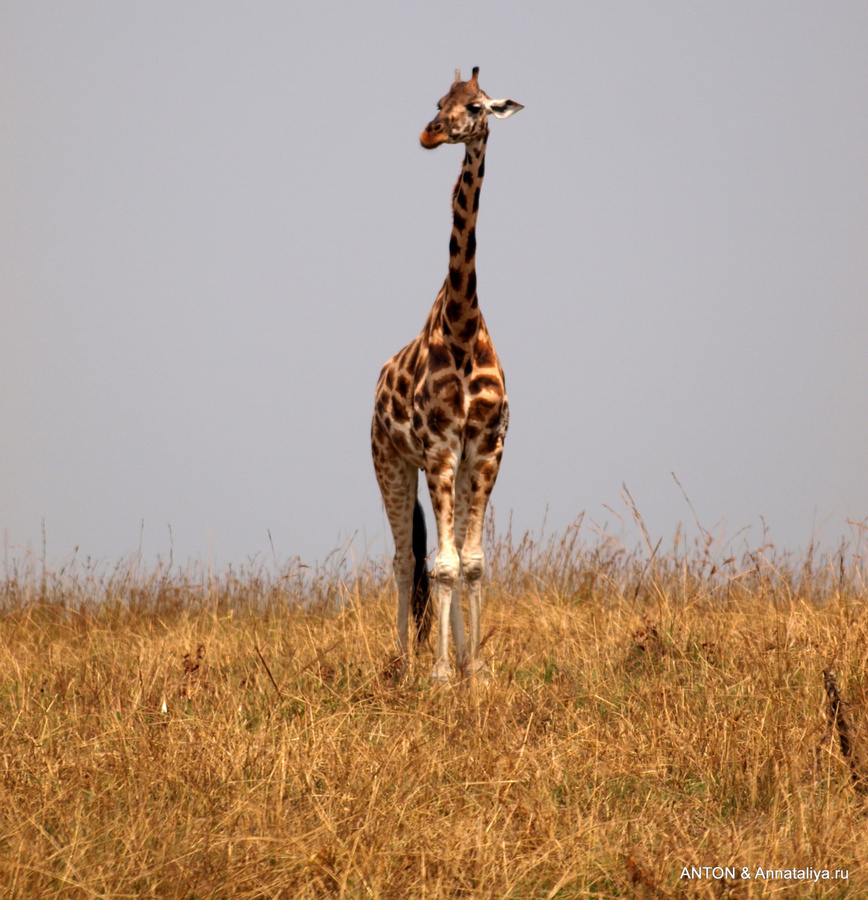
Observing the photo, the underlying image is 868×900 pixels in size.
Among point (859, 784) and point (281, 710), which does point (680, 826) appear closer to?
point (859, 784)

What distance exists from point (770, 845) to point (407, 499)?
3.54 meters

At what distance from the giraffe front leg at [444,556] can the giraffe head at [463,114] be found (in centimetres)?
177

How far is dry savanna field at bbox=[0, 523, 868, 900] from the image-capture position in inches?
120

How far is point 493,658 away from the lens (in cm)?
532

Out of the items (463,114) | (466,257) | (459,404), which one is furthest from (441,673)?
(463,114)

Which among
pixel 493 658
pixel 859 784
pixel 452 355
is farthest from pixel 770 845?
pixel 452 355

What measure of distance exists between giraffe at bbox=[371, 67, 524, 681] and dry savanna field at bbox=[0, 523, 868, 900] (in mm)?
509

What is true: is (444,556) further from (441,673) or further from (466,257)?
(466,257)

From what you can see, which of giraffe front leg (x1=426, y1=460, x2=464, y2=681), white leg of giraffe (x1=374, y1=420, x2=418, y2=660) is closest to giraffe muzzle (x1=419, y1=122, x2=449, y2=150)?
giraffe front leg (x1=426, y1=460, x2=464, y2=681)

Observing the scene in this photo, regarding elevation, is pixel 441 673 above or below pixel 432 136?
below

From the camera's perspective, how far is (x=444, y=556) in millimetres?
5371

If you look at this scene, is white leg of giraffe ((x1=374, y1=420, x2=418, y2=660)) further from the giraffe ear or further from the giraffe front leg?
the giraffe ear

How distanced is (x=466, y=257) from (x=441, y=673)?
7.58 ft

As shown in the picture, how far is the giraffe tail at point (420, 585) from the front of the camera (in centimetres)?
621
